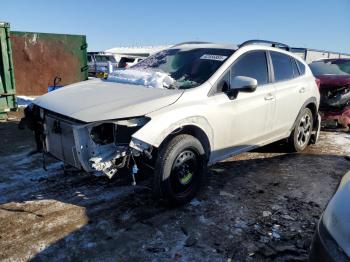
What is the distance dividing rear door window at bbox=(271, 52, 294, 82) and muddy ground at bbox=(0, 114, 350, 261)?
141cm

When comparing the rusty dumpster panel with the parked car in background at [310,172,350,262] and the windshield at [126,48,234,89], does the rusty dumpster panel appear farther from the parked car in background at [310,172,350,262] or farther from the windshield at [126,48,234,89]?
the parked car in background at [310,172,350,262]

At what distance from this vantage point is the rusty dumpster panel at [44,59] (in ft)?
35.7

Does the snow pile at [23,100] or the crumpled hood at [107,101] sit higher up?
the crumpled hood at [107,101]

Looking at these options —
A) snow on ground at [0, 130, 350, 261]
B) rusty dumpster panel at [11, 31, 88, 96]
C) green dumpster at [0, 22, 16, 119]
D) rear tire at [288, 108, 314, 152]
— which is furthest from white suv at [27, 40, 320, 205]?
rusty dumpster panel at [11, 31, 88, 96]

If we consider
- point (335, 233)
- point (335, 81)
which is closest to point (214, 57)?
point (335, 233)

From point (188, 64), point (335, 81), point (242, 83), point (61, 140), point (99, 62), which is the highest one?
point (99, 62)

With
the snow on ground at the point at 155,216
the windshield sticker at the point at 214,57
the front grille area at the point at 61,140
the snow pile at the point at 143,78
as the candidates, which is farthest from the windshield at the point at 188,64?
the snow on ground at the point at 155,216

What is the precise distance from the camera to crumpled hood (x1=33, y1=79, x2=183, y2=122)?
138 inches

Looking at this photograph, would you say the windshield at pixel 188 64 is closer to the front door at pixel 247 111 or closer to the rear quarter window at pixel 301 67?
the front door at pixel 247 111

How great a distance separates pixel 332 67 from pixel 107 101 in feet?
25.3

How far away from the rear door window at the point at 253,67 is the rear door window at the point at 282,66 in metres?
0.29

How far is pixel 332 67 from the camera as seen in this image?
376 inches

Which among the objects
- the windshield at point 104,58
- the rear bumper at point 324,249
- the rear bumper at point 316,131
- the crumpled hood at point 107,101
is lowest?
the rear bumper at point 316,131

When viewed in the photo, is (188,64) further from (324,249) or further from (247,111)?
(324,249)
